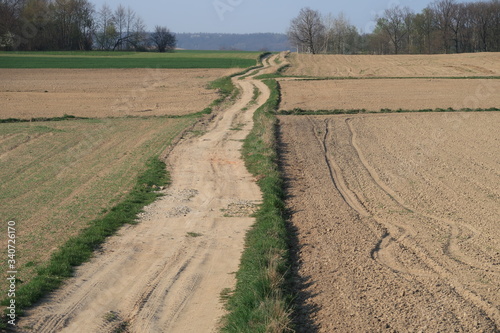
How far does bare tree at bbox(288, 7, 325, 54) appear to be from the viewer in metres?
128

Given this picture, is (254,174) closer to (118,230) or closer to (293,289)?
(118,230)

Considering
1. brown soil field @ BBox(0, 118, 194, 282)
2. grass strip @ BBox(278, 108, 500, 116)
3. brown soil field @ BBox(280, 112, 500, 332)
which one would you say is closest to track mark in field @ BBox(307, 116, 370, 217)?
brown soil field @ BBox(280, 112, 500, 332)

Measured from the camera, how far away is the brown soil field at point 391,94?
3531 cm

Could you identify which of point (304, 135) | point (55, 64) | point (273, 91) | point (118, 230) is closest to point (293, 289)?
point (118, 230)

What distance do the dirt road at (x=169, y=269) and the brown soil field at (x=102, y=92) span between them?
18.0 m

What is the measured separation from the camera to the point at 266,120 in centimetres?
2830

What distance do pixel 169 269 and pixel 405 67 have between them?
6036 centimetres

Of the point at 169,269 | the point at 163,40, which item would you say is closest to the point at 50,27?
the point at 163,40

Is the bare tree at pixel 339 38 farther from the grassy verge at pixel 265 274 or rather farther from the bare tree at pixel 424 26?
the grassy verge at pixel 265 274

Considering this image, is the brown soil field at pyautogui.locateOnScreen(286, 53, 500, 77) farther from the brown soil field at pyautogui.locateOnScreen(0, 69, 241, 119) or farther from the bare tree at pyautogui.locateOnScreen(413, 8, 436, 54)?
the bare tree at pyautogui.locateOnScreen(413, 8, 436, 54)

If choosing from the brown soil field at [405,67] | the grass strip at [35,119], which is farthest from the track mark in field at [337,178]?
the brown soil field at [405,67]

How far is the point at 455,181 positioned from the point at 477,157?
4.20 meters

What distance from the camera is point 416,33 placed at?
124312 millimetres

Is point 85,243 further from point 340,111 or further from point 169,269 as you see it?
point 340,111
